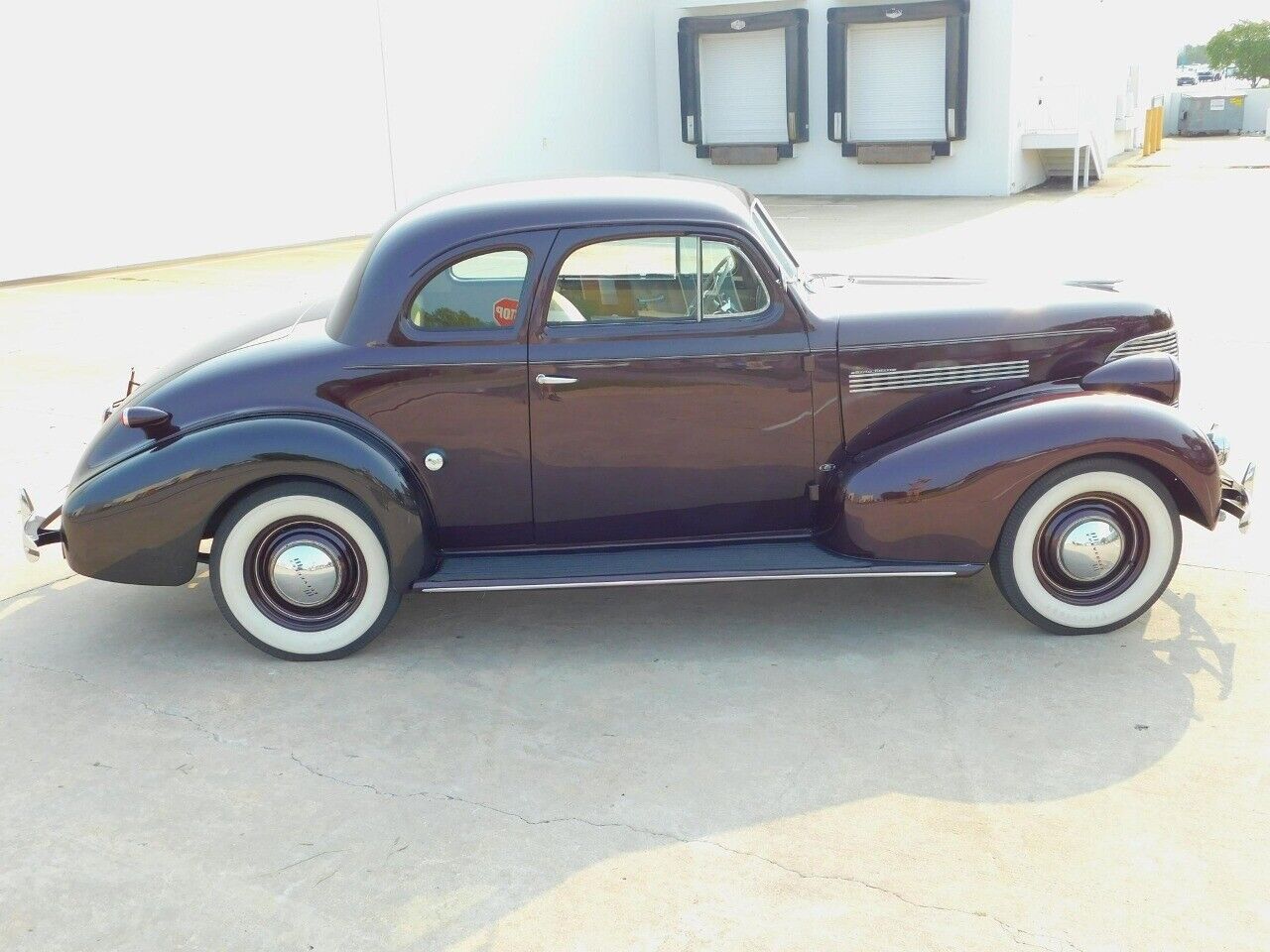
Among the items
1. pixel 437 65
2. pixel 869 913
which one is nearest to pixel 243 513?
pixel 869 913

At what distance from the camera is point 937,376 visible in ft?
15.4

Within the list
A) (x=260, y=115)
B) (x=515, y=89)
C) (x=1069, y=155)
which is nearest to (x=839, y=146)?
(x=1069, y=155)

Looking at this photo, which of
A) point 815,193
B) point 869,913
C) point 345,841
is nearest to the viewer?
point 869,913

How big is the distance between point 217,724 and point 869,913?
2.27m

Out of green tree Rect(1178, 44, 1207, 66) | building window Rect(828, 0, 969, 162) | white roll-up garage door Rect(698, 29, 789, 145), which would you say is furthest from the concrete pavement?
green tree Rect(1178, 44, 1207, 66)

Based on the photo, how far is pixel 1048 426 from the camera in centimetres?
441

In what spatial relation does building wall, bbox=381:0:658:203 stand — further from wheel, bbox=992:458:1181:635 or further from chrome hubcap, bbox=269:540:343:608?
wheel, bbox=992:458:1181:635

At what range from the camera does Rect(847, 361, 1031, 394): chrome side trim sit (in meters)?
4.64

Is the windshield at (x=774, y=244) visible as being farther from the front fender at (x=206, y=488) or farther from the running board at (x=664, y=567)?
the front fender at (x=206, y=488)

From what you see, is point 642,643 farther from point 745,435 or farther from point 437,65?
point 437,65

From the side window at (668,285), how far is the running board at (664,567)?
0.88m

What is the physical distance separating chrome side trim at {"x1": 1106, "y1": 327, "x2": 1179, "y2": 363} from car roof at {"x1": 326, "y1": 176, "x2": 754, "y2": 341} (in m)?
1.54

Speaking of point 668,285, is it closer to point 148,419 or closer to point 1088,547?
point 1088,547

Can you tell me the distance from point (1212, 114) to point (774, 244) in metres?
Result: 39.4
